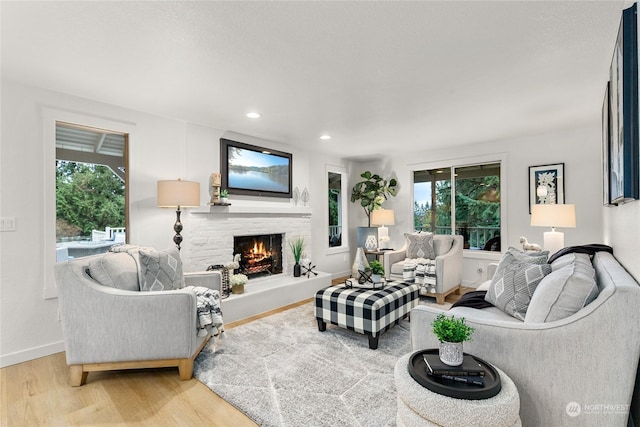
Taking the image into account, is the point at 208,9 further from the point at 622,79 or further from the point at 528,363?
the point at 528,363

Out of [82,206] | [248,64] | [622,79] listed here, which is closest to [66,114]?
[82,206]

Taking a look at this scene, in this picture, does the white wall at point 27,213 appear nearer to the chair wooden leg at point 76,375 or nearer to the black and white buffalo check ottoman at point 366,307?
Result: the chair wooden leg at point 76,375

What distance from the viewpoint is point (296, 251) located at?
15.5 feet

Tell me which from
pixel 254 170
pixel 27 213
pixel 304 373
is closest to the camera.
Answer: pixel 304 373

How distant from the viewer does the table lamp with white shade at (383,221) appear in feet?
18.0

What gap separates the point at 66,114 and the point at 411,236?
4.38 m

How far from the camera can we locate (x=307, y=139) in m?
4.58

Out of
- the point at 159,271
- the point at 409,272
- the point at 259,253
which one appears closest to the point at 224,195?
the point at 259,253

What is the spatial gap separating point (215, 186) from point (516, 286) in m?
3.27

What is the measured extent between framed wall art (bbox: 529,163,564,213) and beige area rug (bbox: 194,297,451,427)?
2.78 m

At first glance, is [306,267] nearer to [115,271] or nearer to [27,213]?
[115,271]

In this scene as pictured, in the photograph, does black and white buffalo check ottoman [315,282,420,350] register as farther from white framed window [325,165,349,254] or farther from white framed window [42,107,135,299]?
white framed window [325,165,349,254]

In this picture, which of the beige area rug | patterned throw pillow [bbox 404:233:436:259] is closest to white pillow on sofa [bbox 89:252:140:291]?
the beige area rug

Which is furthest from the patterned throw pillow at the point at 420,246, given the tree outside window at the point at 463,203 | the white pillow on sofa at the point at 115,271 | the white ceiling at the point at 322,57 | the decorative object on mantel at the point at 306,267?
the white pillow on sofa at the point at 115,271
